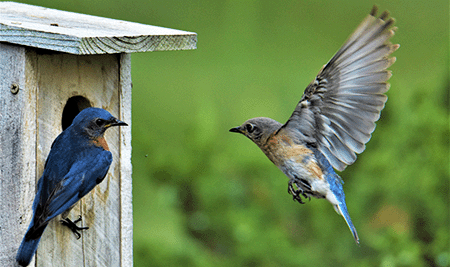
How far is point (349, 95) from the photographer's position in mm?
3072

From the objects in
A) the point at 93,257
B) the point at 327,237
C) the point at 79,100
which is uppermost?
the point at 79,100

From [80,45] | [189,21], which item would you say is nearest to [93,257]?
[80,45]

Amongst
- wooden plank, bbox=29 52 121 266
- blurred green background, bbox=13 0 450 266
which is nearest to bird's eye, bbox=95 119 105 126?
wooden plank, bbox=29 52 121 266

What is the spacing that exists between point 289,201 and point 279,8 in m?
3.95

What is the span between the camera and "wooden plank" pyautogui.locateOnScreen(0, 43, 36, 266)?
288 centimetres

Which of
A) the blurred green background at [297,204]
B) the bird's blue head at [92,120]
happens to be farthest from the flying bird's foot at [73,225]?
the blurred green background at [297,204]

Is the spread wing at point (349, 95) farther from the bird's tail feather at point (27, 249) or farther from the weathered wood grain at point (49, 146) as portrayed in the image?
the bird's tail feather at point (27, 249)

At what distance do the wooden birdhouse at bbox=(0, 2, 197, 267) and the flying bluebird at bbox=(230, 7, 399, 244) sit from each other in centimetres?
66

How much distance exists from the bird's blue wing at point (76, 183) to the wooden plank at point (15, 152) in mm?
212

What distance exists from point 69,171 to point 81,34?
595 millimetres

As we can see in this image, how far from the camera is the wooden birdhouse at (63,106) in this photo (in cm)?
287

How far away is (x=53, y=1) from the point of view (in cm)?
789

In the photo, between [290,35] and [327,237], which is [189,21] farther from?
[327,237]

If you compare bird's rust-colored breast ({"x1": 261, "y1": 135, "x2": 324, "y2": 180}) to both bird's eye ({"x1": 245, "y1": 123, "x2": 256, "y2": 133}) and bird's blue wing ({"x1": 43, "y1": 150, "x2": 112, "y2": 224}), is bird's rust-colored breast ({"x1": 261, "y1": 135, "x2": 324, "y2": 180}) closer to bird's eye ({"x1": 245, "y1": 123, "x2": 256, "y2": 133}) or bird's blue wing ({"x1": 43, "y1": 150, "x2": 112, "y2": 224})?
bird's eye ({"x1": 245, "y1": 123, "x2": 256, "y2": 133})
